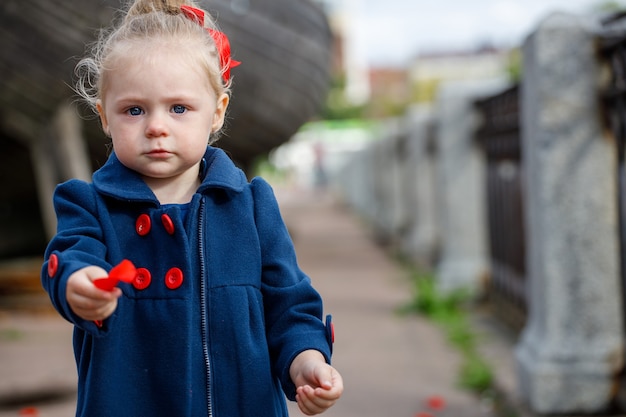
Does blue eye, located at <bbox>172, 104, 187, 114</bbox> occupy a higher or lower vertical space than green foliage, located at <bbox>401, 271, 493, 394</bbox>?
higher

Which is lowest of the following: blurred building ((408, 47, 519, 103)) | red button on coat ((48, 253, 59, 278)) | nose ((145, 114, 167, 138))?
red button on coat ((48, 253, 59, 278))

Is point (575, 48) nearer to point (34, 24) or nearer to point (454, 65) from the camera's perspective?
point (34, 24)

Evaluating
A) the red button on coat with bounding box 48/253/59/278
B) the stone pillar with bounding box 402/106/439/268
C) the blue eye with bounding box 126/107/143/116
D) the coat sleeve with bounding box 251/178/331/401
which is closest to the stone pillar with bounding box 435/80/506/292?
the stone pillar with bounding box 402/106/439/268

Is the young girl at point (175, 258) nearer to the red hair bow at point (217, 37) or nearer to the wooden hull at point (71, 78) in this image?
the red hair bow at point (217, 37)

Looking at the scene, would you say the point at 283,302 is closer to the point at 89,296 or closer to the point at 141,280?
the point at 141,280

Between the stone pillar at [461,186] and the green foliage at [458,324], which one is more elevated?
the stone pillar at [461,186]

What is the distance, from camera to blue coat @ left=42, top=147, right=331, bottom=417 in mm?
1857

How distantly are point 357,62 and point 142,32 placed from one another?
272 ft

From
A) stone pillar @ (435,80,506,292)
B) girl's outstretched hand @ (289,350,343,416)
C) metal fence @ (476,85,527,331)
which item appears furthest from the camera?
stone pillar @ (435,80,506,292)

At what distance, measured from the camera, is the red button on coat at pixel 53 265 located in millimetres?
1752

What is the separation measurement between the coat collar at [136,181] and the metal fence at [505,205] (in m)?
3.73

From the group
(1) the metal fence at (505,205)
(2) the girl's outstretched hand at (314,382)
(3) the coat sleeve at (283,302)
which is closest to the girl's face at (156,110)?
(3) the coat sleeve at (283,302)

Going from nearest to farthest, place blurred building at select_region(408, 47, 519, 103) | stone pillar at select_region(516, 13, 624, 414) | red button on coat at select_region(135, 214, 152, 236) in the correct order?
red button on coat at select_region(135, 214, 152, 236) → stone pillar at select_region(516, 13, 624, 414) → blurred building at select_region(408, 47, 519, 103)

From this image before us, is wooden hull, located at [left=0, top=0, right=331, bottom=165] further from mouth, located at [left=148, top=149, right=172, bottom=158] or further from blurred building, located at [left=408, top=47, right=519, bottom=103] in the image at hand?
blurred building, located at [left=408, top=47, right=519, bottom=103]
